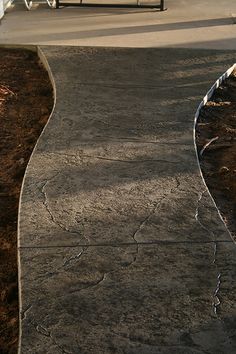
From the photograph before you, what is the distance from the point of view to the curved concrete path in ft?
8.86

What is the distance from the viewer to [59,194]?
12.6ft

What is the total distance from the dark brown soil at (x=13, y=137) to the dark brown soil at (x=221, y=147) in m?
1.22

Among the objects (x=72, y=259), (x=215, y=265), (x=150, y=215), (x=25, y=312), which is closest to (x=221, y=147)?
(x=150, y=215)

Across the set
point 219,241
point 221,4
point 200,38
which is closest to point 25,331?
point 219,241

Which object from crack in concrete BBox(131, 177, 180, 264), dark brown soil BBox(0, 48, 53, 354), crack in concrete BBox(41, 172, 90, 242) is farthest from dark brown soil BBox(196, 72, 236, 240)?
dark brown soil BBox(0, 48, 53, 354)

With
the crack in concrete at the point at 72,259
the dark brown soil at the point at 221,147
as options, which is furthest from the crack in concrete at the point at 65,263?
the dark brown soil at the point at 221,147

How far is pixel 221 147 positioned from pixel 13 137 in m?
1.56

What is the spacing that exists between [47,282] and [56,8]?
276 inches

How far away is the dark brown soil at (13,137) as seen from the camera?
3037 mm

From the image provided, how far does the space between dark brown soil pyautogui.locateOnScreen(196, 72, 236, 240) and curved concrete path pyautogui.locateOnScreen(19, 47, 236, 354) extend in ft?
0.51

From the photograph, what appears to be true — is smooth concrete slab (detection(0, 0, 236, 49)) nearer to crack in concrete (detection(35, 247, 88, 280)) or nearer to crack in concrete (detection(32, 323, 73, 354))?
crack in concrete (detection(35, 247, 88, 280))

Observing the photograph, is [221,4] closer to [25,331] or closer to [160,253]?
[160,253]

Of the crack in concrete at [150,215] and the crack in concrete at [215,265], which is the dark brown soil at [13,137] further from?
the crack in concrete at [215,265]

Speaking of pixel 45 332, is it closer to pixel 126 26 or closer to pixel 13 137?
pixel 13 137
